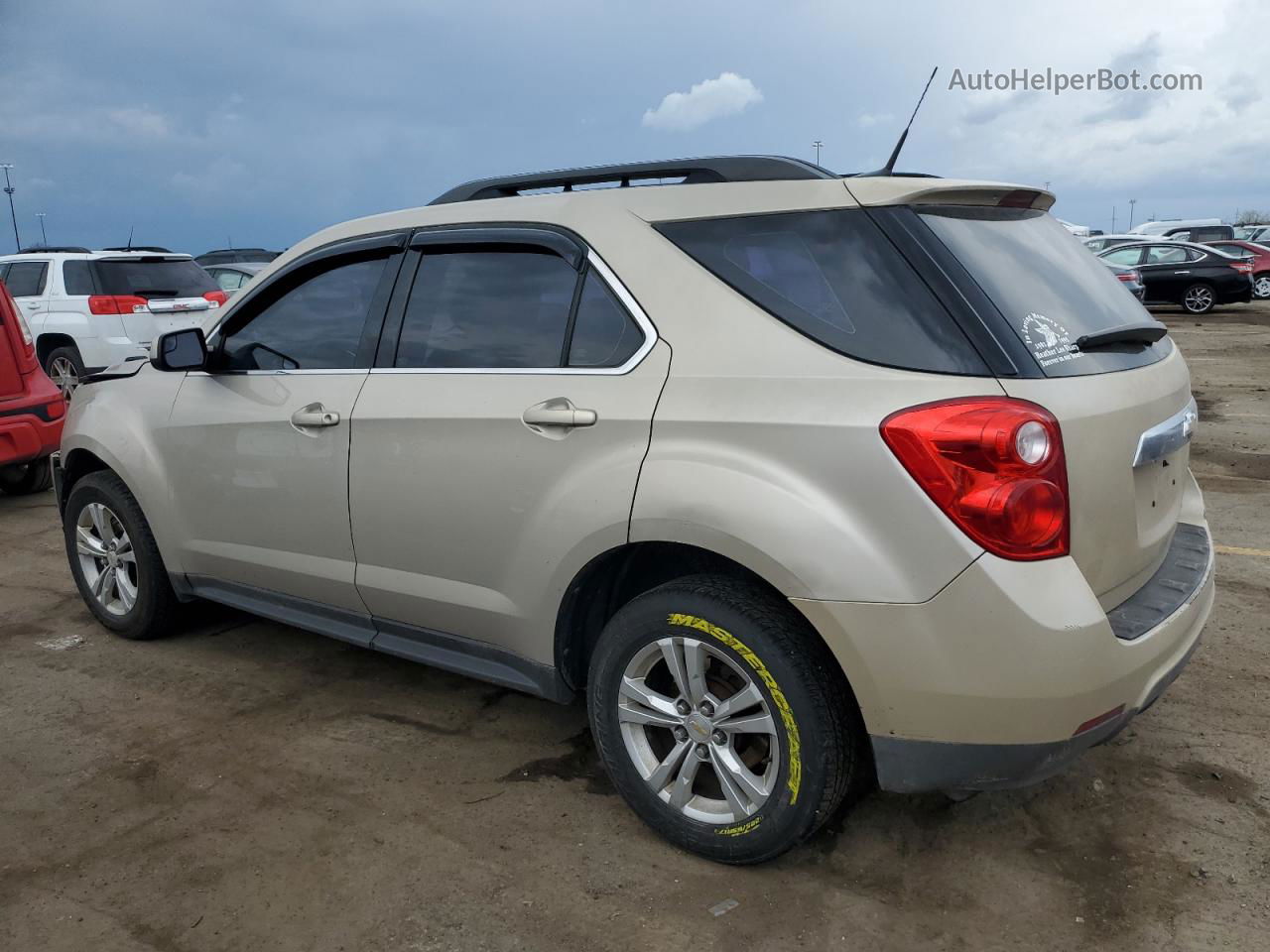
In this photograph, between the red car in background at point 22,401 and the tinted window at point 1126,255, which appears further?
the tinted window at point 1126,255

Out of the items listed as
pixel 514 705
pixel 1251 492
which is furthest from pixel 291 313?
pixel 1251 492

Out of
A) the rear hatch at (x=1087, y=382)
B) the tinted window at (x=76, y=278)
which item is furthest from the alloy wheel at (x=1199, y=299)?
the rear hatch at (x=1087, y=382)

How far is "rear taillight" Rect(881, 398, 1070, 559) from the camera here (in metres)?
2.26

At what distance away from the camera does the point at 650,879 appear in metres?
2.72

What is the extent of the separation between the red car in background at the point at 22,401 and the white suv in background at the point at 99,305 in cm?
365

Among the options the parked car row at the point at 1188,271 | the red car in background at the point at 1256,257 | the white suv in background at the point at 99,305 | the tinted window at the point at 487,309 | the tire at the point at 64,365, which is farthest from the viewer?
the red car in background at the point at 1256,257

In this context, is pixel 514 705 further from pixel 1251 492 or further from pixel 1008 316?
pixel 1251 492

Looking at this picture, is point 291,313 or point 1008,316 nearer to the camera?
point 1008,316

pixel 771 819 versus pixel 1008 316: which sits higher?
pixel 1008 316

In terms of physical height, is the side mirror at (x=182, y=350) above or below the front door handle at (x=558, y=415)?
above

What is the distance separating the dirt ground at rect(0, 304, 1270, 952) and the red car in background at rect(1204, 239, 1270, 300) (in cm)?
2089

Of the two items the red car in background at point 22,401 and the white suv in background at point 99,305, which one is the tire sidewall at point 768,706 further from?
the white suv in background at point 99,305

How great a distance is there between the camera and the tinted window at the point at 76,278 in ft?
37.2

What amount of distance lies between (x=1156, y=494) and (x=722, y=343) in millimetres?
1208
